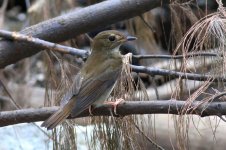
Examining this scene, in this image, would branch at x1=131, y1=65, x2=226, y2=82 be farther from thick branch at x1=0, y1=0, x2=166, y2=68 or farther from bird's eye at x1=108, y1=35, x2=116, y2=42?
thick branch at x1=0, y1=0, x2=166, y2=68

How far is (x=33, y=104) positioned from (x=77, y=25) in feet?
8.08

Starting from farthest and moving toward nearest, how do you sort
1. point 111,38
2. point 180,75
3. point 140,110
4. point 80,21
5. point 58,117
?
point 80,21, point 111,38, point 180,75, point 58,117, point 140,110

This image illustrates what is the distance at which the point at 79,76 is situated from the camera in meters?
3.13

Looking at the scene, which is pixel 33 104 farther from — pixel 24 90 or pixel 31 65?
pixel 31 65

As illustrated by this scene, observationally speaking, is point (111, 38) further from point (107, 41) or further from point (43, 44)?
point (43, 44)

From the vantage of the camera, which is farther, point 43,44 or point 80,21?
point 80,21

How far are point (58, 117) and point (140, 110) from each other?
347 mm

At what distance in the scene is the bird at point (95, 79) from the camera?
277cm

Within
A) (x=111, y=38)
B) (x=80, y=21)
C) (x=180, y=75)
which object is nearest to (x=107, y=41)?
(x=111, y=38)

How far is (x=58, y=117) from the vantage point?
2666 mm

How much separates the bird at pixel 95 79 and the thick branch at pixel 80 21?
167 mm

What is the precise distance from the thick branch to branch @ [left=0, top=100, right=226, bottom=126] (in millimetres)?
648

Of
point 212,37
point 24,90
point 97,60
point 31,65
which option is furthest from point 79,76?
point 31,65

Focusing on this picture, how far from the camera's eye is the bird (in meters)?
2.77
